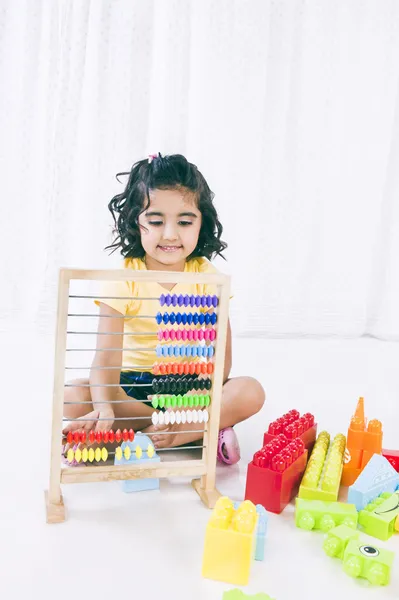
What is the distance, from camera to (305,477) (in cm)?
147

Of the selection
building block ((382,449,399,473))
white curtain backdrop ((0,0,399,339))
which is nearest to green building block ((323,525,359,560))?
building block ((382,449,399,473))

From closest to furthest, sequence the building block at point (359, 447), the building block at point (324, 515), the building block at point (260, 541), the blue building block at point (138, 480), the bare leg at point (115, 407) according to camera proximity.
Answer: the building block at point (260, 541) → the building block at point (324, 515) → the blue building block at point (138, 480) → the building block at point (359, 447) → the bare leg at point (115, 407)

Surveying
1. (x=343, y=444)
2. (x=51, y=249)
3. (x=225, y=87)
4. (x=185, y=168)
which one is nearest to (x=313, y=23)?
(x=225, y=87)

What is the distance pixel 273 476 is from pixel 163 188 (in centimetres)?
71

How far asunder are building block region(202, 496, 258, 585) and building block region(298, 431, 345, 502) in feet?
0.91

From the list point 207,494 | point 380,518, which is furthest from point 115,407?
point 380,518

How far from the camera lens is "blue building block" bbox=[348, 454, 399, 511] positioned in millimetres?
1423

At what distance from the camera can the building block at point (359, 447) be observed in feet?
5.23

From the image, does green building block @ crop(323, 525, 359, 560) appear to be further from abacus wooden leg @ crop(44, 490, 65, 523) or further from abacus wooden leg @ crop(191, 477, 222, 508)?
abacus wooden leg @ crop(44, 490, 65, 523)

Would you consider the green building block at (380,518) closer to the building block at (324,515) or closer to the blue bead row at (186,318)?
the building block at (324,515)

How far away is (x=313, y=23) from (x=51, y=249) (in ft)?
5.03

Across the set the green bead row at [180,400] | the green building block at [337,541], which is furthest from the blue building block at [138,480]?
the green building block at [337,541]

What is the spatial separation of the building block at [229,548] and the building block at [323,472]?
0.28 meters

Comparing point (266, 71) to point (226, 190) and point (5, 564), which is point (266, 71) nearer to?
point (226, 190)
